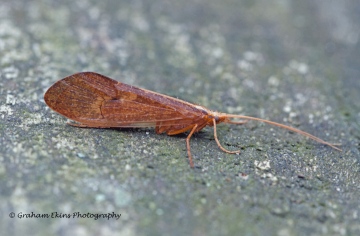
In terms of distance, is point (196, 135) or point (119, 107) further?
point (196, 135)

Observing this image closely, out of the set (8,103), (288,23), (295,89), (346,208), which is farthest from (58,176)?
(288,23)

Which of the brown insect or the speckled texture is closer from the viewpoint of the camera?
the speckled texture

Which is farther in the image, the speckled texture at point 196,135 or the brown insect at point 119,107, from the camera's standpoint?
the brown insect at point 119,107

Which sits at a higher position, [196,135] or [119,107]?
[119,107]

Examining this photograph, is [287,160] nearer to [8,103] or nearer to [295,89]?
[295,89]
